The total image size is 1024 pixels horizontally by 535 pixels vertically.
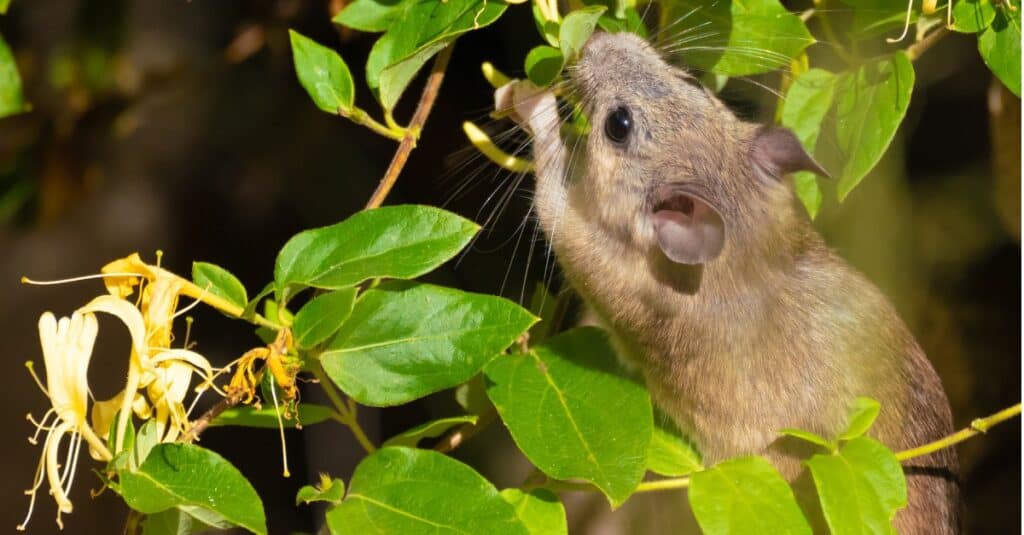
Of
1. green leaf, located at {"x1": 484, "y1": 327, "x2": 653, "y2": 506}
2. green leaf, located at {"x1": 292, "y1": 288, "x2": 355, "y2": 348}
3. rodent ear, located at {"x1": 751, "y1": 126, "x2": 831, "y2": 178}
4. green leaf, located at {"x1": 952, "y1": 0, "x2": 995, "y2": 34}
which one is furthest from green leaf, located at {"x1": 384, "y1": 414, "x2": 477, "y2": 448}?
green leaf, located at {"x1": 952, "y1": 0, "x2": 995, "y2": 34}

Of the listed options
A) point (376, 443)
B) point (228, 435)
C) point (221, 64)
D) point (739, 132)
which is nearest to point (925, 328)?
point (739, 132)

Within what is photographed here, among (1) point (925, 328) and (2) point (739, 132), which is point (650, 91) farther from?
(1) point (925, 328)

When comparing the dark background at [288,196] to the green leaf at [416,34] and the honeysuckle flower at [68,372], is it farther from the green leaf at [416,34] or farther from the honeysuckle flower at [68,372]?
the honeysuckle flower at [68,372]

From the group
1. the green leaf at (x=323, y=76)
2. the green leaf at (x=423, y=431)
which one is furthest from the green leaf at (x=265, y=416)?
the green leaf at (x=323, y=76)

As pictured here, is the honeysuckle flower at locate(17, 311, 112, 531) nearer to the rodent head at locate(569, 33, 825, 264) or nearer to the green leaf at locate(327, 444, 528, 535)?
the green leaf at locate(327, 444, 528, 535)

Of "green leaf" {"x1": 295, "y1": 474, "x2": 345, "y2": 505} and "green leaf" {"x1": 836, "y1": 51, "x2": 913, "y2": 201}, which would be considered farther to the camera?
"green leaf" {"x1": 836, "y1": 51, "x2": 913, "y2": 201}

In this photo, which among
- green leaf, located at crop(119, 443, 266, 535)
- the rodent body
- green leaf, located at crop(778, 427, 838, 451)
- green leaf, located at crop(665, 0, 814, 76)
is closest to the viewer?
green leaf, located at crop(119, 443, 266, 535)

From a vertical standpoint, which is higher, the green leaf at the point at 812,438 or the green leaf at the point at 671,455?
the green leaf at the point at 812,438
